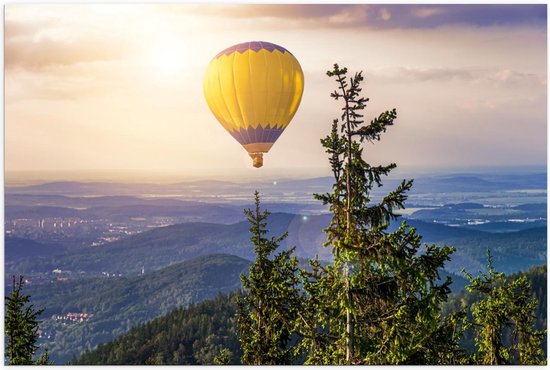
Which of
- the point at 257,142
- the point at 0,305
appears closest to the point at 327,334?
the point at 0,305

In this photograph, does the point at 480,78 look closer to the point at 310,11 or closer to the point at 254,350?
the point at 310,11

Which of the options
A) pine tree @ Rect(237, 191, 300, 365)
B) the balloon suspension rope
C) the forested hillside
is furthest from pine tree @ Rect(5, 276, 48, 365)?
the forested hillside

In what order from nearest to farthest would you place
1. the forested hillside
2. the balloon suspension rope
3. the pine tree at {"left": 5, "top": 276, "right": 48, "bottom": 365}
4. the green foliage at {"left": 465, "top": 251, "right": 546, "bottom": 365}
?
the green foliage at {"left": 465, "top": 251, "right": 546, "bottom": 365} < the pine tree at {"left": 5, "top": 276, "right": 48, "bottom": 365} < the balloon suspension rope < the forested hillside

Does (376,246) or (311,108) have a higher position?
(311,108)

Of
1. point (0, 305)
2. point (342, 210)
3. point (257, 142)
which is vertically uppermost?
point (257, 142)

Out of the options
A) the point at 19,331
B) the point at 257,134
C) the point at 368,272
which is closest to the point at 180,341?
the point at 257,134

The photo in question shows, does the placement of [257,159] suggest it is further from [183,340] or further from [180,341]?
[183,340]

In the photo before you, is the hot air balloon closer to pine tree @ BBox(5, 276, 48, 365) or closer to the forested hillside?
pine tree @ BBox(5, 276, 48, 365)
